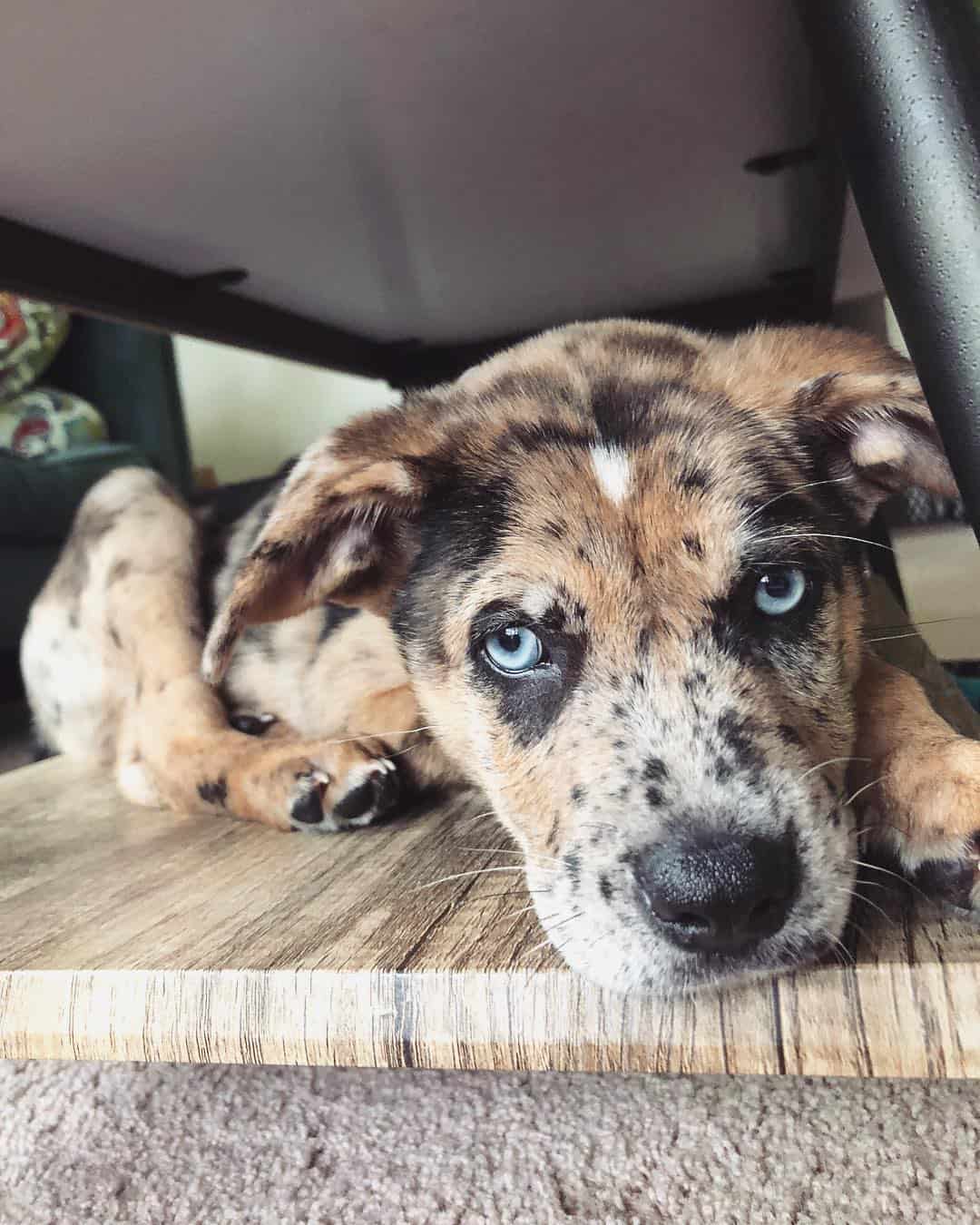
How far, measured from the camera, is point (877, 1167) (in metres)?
1.56

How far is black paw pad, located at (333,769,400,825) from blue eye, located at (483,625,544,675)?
381 millimetres

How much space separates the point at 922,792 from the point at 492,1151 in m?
0.94

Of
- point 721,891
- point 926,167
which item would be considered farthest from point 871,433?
point 721,891

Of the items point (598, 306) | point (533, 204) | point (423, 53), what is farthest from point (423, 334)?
point (423, 53)

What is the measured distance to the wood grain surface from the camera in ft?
3.56

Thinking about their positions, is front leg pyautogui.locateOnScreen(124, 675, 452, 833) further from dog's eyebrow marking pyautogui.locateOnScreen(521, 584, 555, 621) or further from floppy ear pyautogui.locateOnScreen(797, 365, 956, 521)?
floppy ear pyautogui.locateOnScreen(797, 365, 956, 521)

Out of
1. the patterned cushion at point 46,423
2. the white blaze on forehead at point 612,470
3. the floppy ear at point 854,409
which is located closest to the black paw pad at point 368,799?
the white blaze on forehead at point 612,470

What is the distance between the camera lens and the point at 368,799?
1921 millimetres

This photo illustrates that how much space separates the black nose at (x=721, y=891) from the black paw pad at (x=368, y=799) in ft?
2.53

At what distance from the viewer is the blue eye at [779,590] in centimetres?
159

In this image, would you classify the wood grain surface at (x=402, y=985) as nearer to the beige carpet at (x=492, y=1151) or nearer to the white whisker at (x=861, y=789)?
the white whisker at (x=861, y=789)

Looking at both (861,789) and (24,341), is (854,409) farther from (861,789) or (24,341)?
(24,341)

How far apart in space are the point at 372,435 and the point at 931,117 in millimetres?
1113

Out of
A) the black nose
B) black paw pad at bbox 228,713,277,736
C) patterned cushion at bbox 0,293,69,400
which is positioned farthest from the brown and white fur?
patterned cushion at bbox 0,293,69,400
